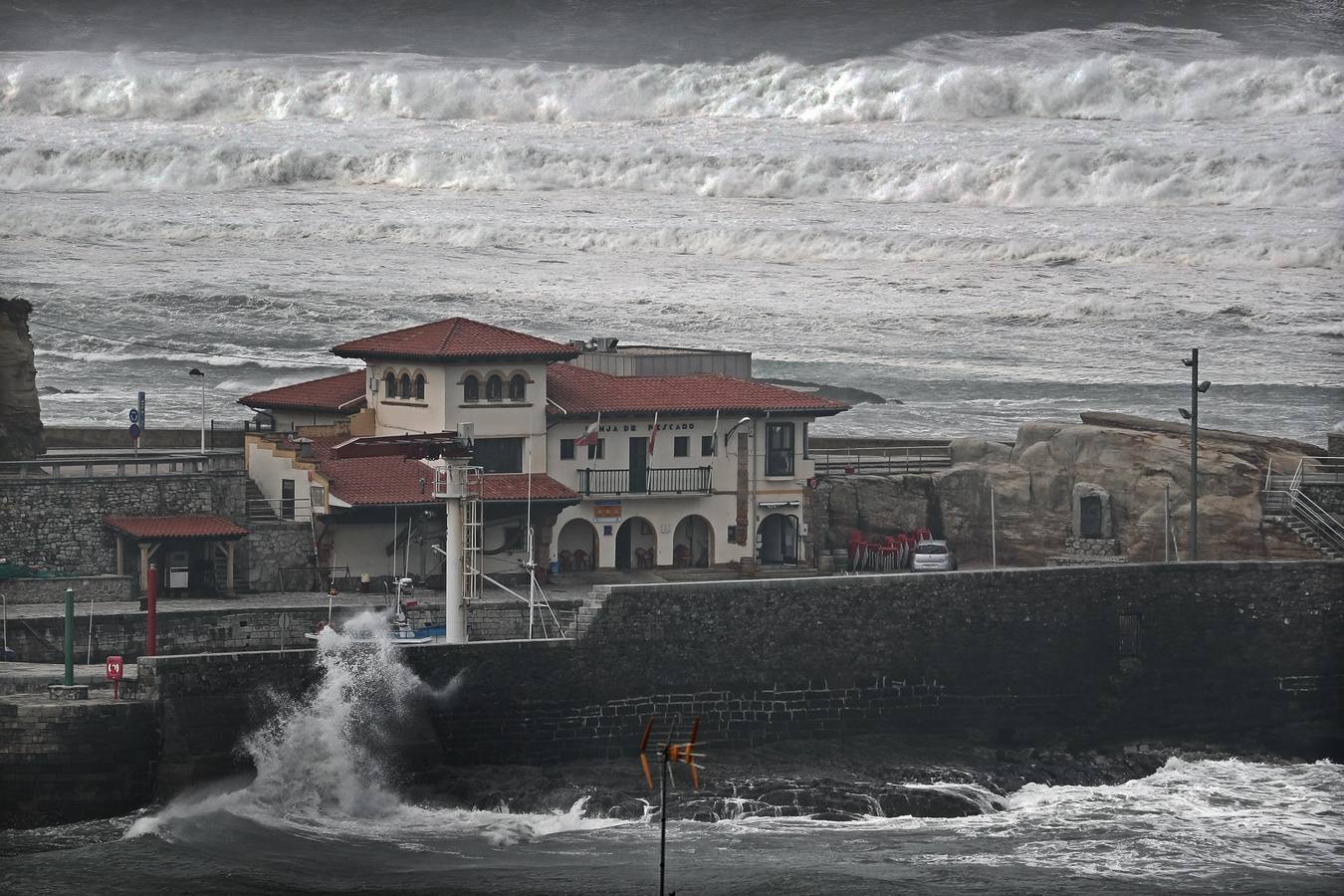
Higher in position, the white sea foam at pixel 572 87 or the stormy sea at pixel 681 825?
the white sea foam at pixel 572 87

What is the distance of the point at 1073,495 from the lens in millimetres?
55750

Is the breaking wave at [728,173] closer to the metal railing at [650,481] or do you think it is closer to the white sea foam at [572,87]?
the white sea foam at [572,87]

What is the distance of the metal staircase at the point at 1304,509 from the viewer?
53.9m

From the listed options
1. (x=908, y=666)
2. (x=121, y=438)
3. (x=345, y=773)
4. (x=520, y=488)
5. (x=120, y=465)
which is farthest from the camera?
(x=121, y=438)

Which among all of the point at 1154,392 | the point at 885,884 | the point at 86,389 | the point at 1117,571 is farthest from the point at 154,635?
the point at 1154,392

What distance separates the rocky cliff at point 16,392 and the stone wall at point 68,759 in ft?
37.8

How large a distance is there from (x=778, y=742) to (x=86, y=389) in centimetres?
3990

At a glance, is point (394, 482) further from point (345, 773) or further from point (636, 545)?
point (345, 773)

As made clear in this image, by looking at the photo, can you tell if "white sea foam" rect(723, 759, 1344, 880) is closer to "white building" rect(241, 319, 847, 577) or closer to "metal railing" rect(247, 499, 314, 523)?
"white building" rect(241, 319, 847, 577)

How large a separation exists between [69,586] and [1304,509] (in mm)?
22487

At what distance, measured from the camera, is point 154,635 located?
4475 centimetres

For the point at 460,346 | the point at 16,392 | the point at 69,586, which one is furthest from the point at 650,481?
the point at 16,392

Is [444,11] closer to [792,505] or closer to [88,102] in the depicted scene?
[88,102]

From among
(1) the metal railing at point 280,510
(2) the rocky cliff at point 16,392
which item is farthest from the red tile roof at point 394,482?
(2) the rocky cliff at point 16,392
